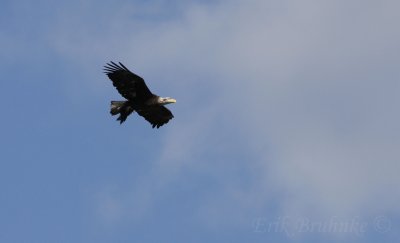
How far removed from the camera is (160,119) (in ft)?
260

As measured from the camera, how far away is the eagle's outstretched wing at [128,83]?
249ft

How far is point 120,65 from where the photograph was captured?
7569cm

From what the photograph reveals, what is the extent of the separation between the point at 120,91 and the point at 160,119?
10.2 feet

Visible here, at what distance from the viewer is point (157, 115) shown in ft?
259

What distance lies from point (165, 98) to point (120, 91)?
219 cm

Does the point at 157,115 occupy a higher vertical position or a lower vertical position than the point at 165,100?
higher

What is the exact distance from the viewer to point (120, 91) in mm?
76625

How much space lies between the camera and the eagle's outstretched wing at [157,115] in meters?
78.6

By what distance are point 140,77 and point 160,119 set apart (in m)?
3.33

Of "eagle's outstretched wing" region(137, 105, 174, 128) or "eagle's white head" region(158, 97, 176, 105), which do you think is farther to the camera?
"eagle's outstretched wing" region(137, 105, 174, 128)

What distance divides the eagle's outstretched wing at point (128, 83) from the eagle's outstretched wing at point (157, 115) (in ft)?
4.19

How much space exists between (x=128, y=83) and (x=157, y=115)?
3041 mm

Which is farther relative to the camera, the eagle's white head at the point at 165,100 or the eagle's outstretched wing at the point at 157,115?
the eagle's outstretched wing at the point at 157,115

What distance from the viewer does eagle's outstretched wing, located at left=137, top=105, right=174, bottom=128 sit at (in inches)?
3095
